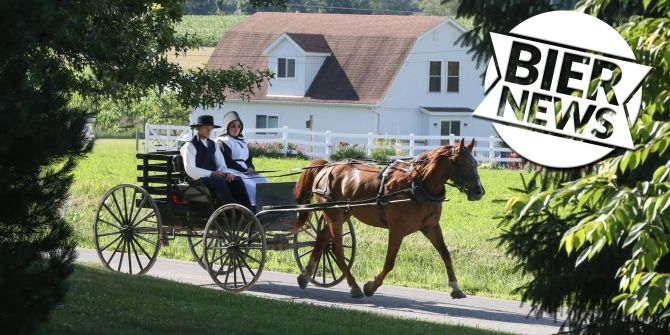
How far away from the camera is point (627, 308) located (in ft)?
19.7

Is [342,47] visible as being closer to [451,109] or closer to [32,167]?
[451,109]

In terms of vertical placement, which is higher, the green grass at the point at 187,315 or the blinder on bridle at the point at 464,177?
the blinder on bridle at the point at 464,177

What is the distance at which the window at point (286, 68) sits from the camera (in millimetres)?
54812

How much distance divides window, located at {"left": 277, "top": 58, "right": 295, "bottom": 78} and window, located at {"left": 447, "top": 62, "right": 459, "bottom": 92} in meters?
6.75

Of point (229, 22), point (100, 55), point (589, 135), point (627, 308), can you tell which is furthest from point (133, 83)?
point (229, 22)

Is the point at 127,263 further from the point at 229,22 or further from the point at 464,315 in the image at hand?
the point at 229,22

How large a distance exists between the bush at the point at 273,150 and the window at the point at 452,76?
11.7 meters

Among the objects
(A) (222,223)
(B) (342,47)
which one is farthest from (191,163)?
(B) (342,47)

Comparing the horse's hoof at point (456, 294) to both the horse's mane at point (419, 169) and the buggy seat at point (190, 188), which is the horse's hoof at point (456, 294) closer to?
the horse's mane at point (419, 169)

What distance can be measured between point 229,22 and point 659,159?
7796 cm

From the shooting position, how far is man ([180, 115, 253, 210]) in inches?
637

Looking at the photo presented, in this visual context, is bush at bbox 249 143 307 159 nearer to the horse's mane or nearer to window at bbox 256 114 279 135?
window at bbox 256 114 279 135

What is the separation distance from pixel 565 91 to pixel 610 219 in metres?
1.55

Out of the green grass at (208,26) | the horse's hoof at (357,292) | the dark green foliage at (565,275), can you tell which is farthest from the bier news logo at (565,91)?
the green grass at (208,26)
